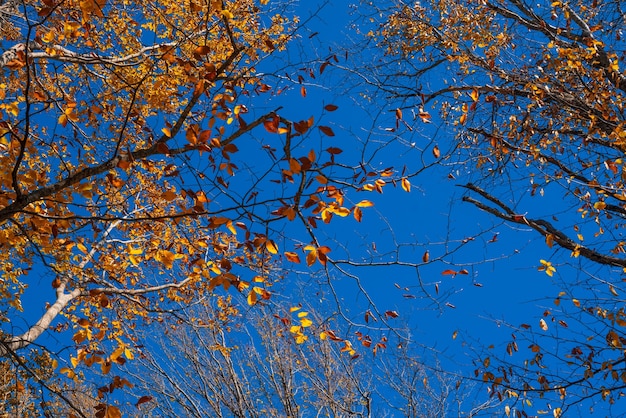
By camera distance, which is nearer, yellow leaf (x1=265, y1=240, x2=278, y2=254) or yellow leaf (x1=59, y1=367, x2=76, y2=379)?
yellow leaf (x1=265, y1=240, x2=278, y2=254)

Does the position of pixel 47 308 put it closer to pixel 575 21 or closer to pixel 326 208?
pixel 326 208

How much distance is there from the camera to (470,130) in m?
6.11

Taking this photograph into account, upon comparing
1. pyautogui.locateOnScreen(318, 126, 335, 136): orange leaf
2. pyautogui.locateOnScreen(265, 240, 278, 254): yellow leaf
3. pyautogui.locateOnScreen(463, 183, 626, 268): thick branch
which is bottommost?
pyautogui.locateOnScreen(265, 240, 278, 254): yellow leaf

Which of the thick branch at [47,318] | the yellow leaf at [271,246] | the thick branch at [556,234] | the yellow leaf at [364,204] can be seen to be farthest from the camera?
the thick branch at [47,318]

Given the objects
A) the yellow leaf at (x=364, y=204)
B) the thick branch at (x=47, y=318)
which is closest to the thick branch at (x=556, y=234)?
the yellow leaf at (x=364, y=204)

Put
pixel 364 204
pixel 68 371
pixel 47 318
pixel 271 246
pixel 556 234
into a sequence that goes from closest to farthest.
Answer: pixel 364 204, pixel 271 246, pixel 68 371, pixel 556 234, pixel 47 318

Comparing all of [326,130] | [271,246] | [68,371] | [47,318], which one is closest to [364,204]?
[326,130]

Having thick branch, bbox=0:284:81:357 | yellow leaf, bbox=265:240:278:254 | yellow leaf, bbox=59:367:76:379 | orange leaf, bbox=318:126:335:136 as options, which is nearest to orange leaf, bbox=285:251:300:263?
yellow leaf, bbox=265:240:278:254

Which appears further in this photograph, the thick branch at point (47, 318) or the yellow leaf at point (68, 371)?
the thick branch at point (47, 318)

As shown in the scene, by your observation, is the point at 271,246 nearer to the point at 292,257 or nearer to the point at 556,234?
the point at 292,257

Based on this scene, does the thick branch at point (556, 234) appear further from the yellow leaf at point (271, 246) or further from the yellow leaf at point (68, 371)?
the yellow leaf at point (68, 371)

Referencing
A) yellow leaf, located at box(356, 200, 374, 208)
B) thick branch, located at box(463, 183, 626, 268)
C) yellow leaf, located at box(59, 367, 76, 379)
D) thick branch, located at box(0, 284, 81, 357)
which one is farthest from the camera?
thick branch, located at box(0, 284, 81, 357)

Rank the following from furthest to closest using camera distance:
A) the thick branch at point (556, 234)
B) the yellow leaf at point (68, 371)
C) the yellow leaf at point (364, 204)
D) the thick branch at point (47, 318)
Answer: the thick branch at point (47, 318)
the thick branch at point (556, 234)
the yellow leaf at point (68, 371)
the yellow leaf at point (364, 204)

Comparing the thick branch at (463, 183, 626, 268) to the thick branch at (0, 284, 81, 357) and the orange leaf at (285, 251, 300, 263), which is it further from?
the thick branch at (0, 284, 81, 357)
